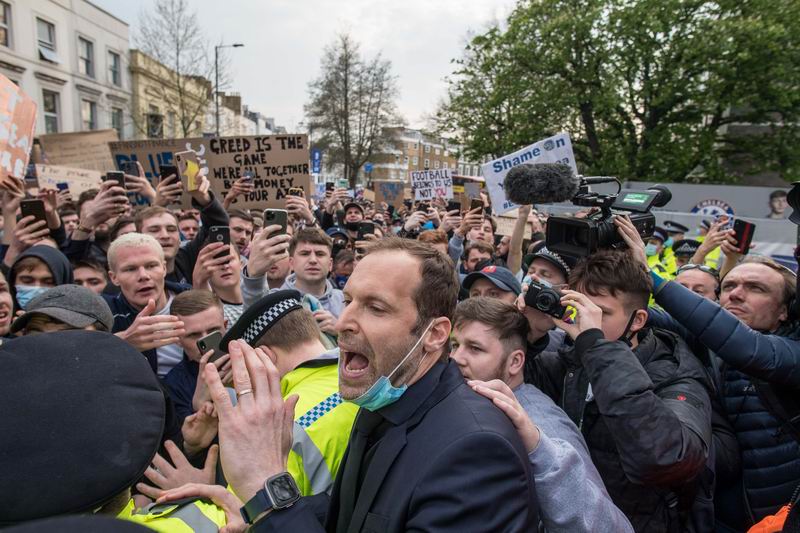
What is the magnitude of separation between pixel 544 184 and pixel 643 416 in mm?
1079

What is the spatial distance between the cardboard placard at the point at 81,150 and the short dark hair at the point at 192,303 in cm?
795

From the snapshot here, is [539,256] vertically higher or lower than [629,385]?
higher

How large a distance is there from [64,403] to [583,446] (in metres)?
1.71

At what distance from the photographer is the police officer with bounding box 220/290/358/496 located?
75.6 inches

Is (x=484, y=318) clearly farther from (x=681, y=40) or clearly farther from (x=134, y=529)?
(x=681, y=40)

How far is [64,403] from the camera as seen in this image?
1.07 metres

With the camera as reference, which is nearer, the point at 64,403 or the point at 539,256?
the point at 64,403

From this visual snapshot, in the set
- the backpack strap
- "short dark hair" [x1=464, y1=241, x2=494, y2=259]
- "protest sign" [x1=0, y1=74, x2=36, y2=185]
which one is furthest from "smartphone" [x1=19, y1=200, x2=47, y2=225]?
the backpack strap

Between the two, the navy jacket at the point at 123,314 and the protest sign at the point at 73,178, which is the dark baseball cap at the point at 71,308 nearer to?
the navy jacket at the point at 123,314

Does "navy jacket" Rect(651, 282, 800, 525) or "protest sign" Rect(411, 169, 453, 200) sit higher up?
"protest sign" Rect(411, 169, 453, 200)

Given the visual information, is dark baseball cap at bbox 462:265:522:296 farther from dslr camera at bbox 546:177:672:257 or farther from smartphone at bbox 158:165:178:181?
smartphone at bbox 158:165:178:181

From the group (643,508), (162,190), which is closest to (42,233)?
(162,190)

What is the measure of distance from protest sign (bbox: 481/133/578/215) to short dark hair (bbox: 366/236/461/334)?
371cm

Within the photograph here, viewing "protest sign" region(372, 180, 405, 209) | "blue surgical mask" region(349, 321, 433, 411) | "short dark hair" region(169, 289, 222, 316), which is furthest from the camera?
"protest sign" region(372, 180, 405, 209)
